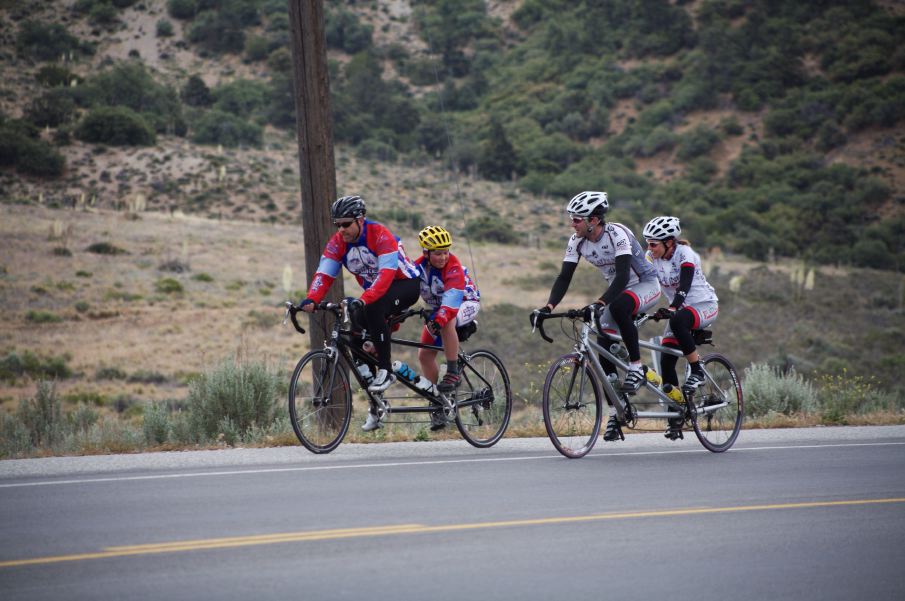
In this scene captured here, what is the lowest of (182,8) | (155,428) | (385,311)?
(155,428)

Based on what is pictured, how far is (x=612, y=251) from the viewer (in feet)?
33.3

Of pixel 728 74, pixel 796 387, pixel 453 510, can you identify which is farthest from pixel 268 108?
pixel 453 510

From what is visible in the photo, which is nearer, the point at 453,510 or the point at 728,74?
the point at 453,510

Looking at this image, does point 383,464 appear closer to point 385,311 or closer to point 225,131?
point 385,311

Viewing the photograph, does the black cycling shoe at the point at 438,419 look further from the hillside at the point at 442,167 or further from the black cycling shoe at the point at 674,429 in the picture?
the hillside at the point at 442,167

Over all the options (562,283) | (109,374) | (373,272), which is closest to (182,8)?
(109,374)

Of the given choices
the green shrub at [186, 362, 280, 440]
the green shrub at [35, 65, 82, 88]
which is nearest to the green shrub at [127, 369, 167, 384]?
the green shrub at [186, 362, 280, 440]

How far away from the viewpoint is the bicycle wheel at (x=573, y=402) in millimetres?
9695

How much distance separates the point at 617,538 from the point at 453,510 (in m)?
1.21

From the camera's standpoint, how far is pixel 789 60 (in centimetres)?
9456

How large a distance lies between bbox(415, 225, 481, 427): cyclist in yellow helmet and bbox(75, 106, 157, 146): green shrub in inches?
2815

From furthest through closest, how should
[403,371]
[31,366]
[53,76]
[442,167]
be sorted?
[442,167]
[53,76]
[31,366]
[403,371]

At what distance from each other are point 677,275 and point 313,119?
13.7 feet

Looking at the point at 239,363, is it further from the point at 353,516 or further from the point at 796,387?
the point at 796,387
